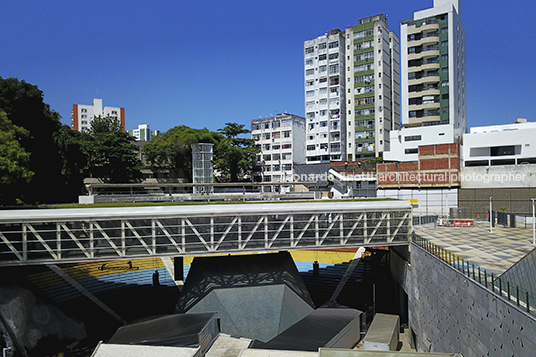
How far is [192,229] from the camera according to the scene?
25.9 metres

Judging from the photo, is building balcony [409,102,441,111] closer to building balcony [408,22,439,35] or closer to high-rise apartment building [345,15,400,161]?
high-rise apartment building [345,15,400,161]

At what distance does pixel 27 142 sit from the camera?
4381cm

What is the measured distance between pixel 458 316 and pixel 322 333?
7.46 metres

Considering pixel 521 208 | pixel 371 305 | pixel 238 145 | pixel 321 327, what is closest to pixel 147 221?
pixel 321 327

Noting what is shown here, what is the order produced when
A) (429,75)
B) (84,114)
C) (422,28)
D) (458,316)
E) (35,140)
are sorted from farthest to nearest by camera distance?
(84,114) → (429,75) → (422,28) → (35,140) → (458,316)

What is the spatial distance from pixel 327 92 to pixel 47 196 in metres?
56.4

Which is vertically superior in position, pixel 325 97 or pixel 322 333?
pixel 325 97

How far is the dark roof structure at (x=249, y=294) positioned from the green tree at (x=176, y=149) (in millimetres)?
46311

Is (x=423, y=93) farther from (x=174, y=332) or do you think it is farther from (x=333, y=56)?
(x=174, y=332)

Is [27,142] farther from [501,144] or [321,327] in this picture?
[501,144]

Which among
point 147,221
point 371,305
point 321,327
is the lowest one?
point 371,305

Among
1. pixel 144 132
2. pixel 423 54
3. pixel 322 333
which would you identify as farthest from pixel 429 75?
pixel 144 132

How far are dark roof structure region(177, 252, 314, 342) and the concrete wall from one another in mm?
7611

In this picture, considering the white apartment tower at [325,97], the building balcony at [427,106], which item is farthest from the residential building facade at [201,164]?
the building balcony at [427,106]
